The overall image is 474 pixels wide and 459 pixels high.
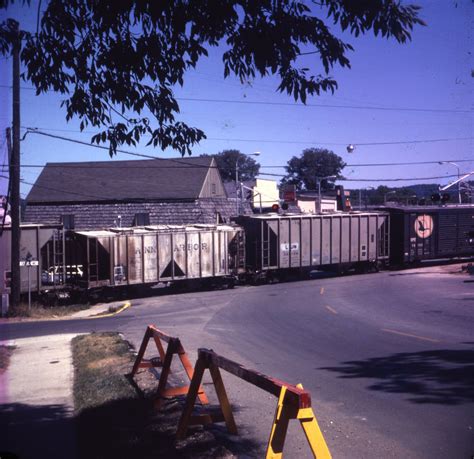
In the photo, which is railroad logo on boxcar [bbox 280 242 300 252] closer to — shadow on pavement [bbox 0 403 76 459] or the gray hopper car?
the gray hopper car

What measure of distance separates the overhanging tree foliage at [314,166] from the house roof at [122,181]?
41.6 meters

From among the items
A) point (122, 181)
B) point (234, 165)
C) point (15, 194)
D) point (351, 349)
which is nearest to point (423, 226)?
point (351, 349)

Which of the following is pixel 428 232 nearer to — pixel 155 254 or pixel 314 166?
pixel 155 254

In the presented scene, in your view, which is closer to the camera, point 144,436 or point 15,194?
point 144,436

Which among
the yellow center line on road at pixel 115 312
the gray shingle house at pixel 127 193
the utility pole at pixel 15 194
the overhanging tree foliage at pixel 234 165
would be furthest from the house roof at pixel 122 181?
the overhanging tree foliage at pixel 234 165

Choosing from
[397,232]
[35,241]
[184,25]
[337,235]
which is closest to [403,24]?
[184,25]

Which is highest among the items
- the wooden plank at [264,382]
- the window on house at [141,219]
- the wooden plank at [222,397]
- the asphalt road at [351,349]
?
the window on house at [141,219]

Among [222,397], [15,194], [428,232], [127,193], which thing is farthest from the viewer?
[127,193]

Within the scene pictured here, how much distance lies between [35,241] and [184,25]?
16898 millimetres

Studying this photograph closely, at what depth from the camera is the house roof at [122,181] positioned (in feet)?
141

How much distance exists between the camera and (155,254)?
24.3 metres

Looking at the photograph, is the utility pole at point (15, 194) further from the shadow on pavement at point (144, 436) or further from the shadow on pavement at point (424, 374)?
the shadow on pavement at point (424, 374)

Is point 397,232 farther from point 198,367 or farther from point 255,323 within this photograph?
point 198,367

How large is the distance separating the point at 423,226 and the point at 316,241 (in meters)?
7.41
